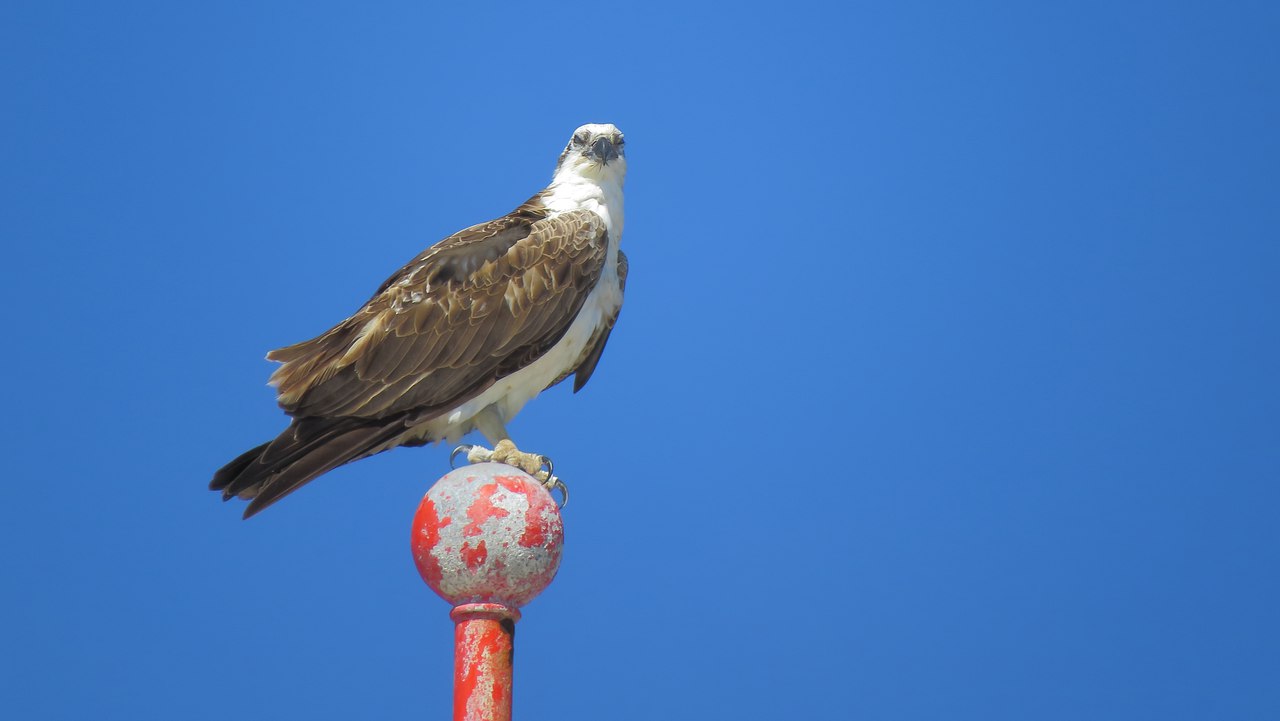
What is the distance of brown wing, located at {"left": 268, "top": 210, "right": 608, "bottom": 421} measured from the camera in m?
8.63

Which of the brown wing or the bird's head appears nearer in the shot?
the brown wing

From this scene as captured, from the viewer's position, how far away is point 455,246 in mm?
9445

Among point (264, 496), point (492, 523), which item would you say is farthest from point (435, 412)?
point (492, 523)

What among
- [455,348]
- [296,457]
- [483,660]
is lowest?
[483,660]

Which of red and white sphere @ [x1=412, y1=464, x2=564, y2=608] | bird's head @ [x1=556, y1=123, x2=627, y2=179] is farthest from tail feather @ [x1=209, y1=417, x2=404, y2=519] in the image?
bird's head @ [x1=556, y1=123, x2=627, y2=179]

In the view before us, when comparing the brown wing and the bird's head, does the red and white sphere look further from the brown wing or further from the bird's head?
the bird's head

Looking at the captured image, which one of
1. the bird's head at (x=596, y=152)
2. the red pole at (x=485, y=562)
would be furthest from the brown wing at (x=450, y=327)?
the red pole at (x=485, y=562)

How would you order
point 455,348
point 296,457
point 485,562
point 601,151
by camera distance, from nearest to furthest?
1. point 485,562
2. point 296,457
3. point 455,348
4. point 601,151

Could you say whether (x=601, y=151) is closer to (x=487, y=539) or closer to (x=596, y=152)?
(x=596, y=152)

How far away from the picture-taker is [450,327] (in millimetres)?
8930

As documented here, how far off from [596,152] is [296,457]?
126 inches

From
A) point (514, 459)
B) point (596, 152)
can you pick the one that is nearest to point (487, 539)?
point (514, 459)

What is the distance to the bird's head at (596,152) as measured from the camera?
10.0 metres

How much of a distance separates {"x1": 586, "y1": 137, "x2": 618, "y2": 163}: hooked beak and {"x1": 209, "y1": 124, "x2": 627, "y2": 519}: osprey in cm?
28
